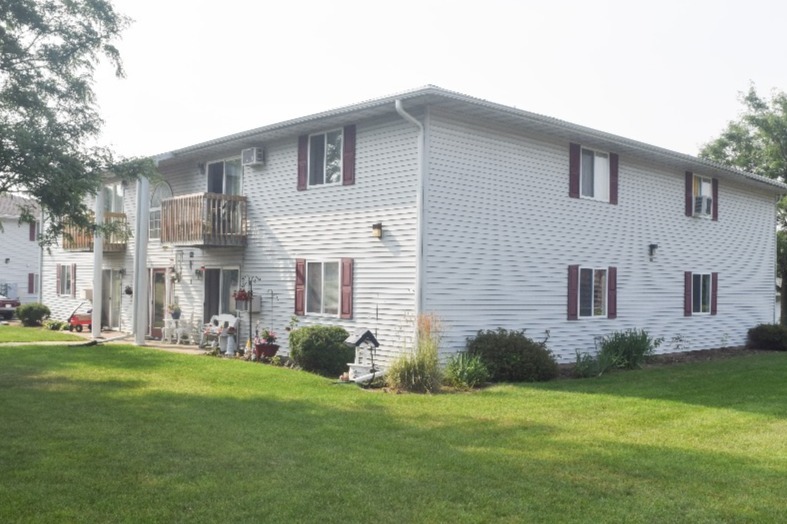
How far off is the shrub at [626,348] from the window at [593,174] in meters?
3.32

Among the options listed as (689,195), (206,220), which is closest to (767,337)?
(689,195)

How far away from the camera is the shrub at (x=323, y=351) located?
14609 millimetres

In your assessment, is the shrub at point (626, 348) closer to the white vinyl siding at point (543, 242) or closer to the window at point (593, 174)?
the white vinyl siding at point (543, 242)

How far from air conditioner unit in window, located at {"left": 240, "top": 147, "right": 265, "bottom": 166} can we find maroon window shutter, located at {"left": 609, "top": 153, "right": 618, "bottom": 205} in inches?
333

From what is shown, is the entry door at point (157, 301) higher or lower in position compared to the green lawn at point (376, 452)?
higher

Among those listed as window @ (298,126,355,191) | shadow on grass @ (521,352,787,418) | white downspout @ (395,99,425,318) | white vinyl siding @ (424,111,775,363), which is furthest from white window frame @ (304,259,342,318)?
shadow on grass @ (521,352,787,418)

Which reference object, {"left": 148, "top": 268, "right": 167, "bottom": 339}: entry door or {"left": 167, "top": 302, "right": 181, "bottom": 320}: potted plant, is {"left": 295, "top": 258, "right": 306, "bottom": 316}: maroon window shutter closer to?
{"left": 167, "top": 302, "right": 181, "bottom": 320}: potted plant


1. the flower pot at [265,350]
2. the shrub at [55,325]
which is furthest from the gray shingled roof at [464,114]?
the shrub at [55,325]

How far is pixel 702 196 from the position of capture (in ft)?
69.2

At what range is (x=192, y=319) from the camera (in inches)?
801

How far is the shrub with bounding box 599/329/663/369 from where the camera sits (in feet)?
54.8

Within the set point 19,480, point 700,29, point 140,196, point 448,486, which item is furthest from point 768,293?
point 19,480

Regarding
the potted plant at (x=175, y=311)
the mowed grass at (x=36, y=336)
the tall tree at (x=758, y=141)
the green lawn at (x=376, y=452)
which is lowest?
the mowed grass at (x=36, y=336)

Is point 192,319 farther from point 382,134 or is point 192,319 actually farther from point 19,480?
point 19,480
